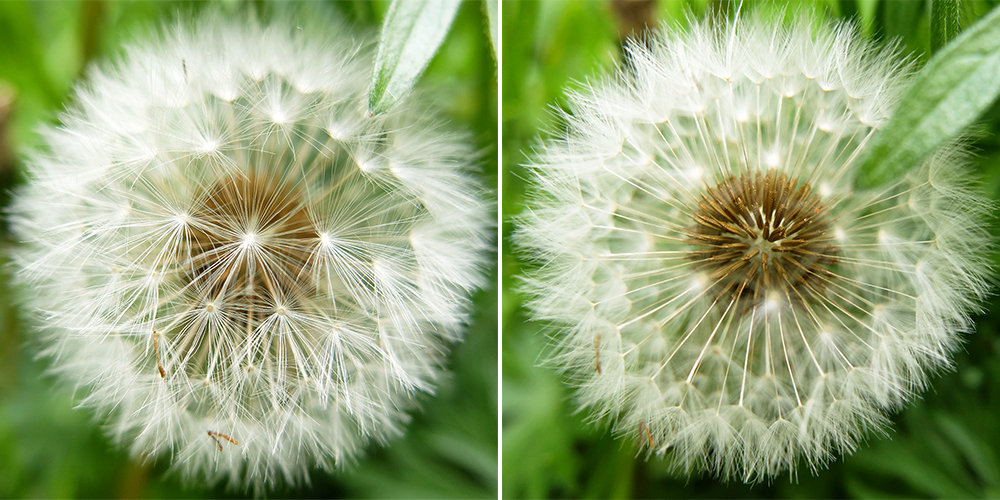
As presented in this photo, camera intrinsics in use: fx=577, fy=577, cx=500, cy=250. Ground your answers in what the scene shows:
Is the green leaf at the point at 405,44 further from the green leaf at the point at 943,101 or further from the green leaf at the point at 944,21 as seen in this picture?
the green leaf at the point at 944,21

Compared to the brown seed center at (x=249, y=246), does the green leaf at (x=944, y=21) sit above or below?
above

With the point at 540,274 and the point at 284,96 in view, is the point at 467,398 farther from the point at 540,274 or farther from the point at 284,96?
the point at 284,96

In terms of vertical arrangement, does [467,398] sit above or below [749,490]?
above

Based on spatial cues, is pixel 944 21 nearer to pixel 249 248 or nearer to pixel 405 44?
pixel 405 44

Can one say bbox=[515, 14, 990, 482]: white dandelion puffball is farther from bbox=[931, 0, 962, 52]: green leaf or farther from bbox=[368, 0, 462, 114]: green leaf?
bbox=[368, 0, 462, 114]: green leaf

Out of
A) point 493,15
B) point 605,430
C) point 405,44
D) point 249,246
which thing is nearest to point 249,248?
point 249,246

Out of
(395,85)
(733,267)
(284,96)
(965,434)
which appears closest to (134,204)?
(284,96)

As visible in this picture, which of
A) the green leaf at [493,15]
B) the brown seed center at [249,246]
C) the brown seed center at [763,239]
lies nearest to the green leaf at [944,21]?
the brown seed center at [763,239]
